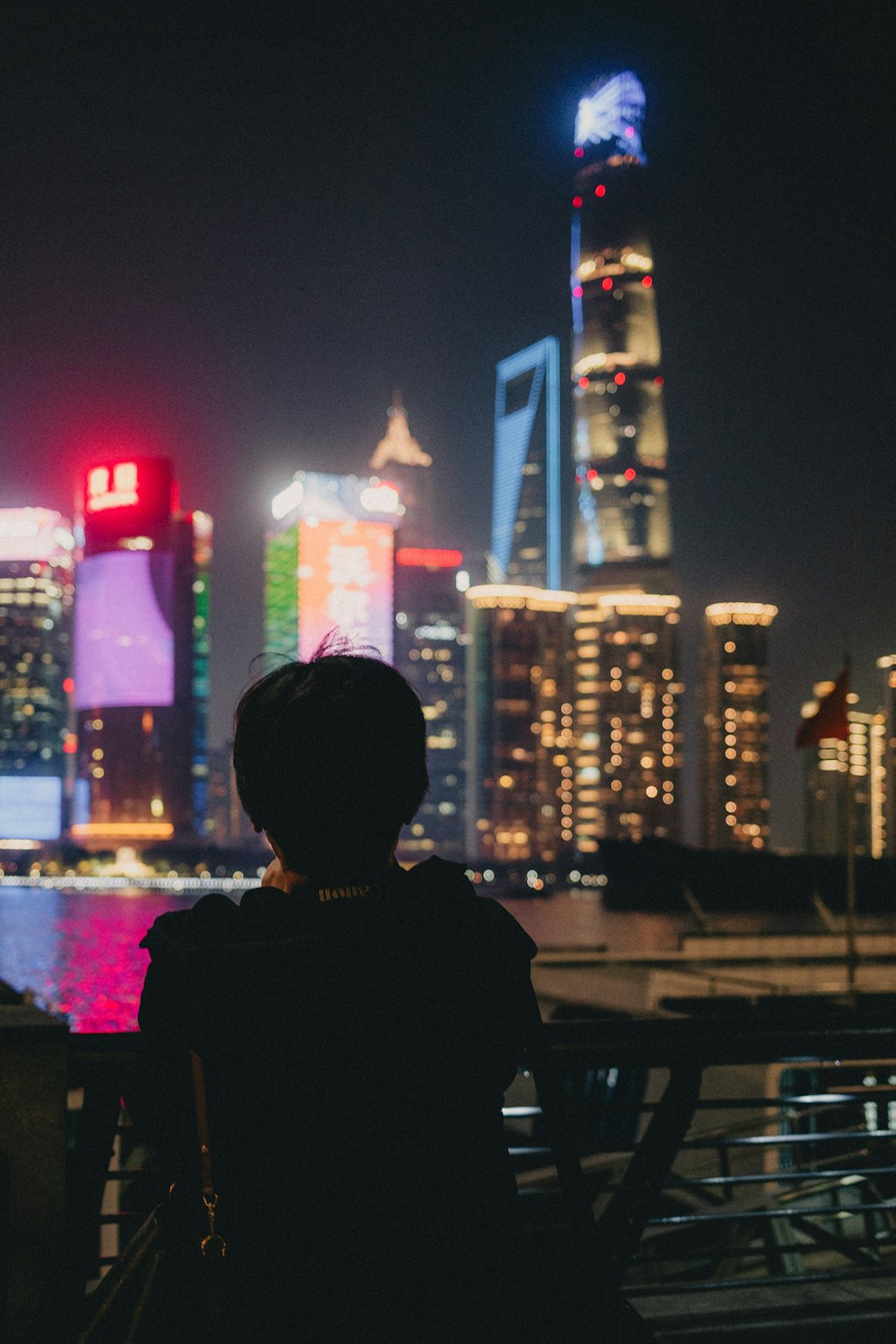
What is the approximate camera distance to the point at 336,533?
434 feet

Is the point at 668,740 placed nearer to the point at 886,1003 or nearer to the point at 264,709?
the point at 886,1003

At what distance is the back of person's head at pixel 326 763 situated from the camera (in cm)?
165

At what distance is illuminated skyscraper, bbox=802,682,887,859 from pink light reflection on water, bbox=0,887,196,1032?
68062 mm

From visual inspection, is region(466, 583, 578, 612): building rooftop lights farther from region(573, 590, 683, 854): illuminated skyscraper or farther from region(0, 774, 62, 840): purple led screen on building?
region(0, 774, 62, 840): purple led screen on building

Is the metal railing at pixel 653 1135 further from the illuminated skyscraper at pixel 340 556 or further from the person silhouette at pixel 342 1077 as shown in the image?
the illuminated skyscraper at pixel 340 556

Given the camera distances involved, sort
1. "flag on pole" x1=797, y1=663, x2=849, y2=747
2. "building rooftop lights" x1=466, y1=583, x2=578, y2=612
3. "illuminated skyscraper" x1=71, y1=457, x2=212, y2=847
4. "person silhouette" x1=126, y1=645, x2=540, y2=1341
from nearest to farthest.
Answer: "person silhouette" x1=126, y1=645, x2=540, y2=1341 → "flag on pole" x1=797, y1=663, x2=849, y2=747 → "illuminated skyscraper" x1=71, y1=457, x2=212, y2=847 → "building rooftop lights" x1=466, y1=583, x2=578, y2=612

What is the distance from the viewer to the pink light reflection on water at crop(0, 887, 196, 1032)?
4800cm

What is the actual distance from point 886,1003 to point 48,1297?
21.9 metres

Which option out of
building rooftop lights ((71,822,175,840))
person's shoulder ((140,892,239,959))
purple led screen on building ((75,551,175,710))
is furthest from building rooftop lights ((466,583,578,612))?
person's shoulder ((140,892,239,959))

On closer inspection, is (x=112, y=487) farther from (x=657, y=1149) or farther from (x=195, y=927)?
(x=195, y=927)

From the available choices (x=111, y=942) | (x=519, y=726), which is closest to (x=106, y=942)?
(x=111, y=942)

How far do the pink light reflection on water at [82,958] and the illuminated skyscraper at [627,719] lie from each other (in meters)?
63.5

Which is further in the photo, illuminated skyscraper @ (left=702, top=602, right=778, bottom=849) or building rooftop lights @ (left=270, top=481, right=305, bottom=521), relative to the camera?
illuminated skyscraper @ (left=702, top=602, right=778, bottom=849)

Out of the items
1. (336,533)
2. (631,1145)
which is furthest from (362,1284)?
(336,533)
